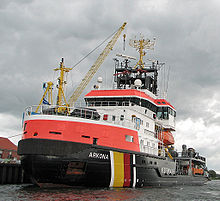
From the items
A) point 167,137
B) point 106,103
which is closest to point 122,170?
point 106,103

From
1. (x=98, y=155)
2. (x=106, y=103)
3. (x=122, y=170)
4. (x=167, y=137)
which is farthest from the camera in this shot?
→ (x=167, y=137)

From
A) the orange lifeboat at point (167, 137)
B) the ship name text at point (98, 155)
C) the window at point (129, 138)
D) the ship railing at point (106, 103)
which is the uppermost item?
the ship railing at point (106, 103)

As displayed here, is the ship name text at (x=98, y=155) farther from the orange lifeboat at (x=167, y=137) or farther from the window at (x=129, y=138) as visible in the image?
the orange lifeboat at (x=167, y=137)

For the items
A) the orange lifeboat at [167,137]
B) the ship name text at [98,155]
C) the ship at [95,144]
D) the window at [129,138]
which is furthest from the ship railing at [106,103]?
the ship name text at [98,155]

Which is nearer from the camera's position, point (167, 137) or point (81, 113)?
point (81, 113)

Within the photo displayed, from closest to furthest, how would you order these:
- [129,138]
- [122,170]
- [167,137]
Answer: [122,170]
[129,138]
[167,137]

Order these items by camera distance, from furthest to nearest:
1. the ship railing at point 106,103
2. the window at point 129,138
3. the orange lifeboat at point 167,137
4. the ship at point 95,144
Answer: the orange lifeboat at point 167,137
the ship railing at point 106,103
the window at point 129,138
the ship at point 95,144

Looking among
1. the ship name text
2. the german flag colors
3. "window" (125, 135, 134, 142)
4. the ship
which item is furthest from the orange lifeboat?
the ship name text

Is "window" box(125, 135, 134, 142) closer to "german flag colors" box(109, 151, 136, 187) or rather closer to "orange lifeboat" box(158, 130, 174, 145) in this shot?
"german flag colors" box(109, 151, 136, 187)

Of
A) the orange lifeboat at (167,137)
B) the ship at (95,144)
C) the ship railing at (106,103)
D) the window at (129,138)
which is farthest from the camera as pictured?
the orange lifeboat at (167,137)

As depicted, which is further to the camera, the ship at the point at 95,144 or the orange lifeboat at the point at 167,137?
the orange lifeboat at the point at 167,137

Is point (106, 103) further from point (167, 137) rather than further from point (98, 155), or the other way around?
point (167, 137)

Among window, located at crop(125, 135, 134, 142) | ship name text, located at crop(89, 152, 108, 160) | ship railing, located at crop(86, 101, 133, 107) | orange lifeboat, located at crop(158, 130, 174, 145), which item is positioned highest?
ship railing, located at crop(86, 101, 133, 107)

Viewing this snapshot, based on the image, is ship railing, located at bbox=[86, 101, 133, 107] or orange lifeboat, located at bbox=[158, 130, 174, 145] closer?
ship railing, located at bbox=[86, 101, 133, 107]
